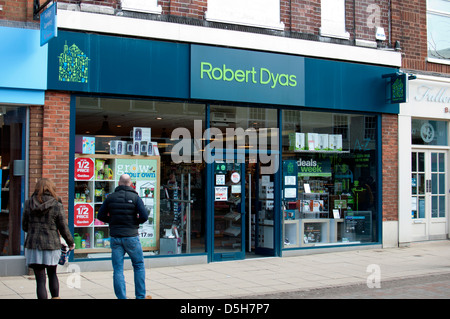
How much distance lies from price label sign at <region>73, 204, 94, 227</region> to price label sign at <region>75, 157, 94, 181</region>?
0.52 metres

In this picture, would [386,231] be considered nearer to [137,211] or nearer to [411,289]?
[411,289]

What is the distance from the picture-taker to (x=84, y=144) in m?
9.95

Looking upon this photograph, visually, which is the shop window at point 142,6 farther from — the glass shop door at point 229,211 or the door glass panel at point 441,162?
the door glass panel at point 441,162

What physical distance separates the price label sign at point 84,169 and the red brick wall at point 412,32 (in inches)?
323

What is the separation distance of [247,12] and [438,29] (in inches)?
239

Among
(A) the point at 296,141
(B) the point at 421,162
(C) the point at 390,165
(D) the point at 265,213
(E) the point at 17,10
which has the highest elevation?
(E) the point at 17,10

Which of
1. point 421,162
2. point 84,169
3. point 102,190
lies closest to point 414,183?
point 421,162

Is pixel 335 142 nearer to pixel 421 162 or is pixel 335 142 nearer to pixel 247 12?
pixel 421 162

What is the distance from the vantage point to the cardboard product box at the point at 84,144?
9.84m

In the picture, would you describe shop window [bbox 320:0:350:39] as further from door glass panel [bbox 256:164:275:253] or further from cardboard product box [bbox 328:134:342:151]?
door glass panel [bbox 256:164:275:253]

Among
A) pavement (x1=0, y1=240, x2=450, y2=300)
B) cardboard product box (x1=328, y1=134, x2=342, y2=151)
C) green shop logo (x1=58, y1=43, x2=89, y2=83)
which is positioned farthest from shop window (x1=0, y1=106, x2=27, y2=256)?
cardboard product box (x1=328, y1=134, x2=342, y2=151)

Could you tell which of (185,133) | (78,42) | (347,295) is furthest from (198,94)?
(347,295)

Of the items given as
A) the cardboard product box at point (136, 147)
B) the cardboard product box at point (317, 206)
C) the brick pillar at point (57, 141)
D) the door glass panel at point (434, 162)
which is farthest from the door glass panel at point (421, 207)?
the brick pillar at point (57, 141)

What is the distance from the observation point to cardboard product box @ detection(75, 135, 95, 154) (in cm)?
984
